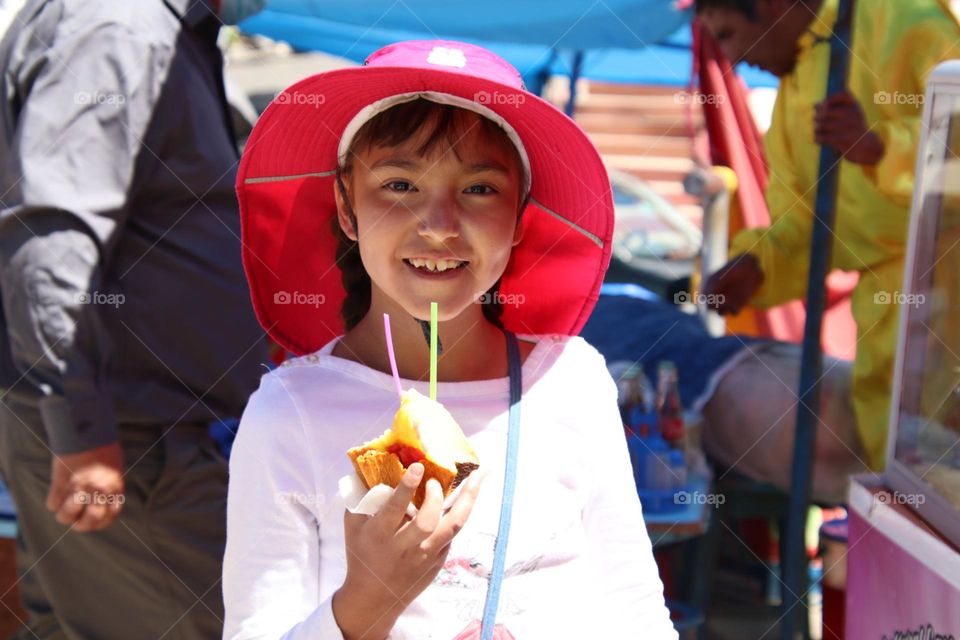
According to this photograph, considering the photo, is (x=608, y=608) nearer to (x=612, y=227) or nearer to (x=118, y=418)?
(x=612, y=227)

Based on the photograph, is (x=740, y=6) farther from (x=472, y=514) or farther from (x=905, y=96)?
(x=472, y=514)

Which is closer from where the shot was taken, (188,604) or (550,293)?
(550,293)

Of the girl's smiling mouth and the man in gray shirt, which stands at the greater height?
the girl's smiling mouth

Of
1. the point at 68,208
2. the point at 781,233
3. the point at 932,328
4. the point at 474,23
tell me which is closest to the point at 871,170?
the point at 781,233

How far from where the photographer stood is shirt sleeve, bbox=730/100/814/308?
3557mm

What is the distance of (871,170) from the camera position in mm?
3025

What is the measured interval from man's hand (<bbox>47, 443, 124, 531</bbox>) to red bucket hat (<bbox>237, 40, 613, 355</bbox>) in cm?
81

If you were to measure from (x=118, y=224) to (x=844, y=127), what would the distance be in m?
1.95

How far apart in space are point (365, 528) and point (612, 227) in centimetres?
64

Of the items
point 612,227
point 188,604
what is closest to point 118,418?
point 188,604

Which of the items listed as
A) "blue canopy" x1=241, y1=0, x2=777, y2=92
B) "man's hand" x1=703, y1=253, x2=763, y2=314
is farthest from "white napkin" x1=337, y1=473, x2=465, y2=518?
"blue canopy" x1=241, y1=0, x2=777, y2=92

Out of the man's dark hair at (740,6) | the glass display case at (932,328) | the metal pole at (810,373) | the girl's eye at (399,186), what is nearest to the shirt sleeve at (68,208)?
the girl's eye at (399,186)

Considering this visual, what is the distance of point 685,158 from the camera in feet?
39.3

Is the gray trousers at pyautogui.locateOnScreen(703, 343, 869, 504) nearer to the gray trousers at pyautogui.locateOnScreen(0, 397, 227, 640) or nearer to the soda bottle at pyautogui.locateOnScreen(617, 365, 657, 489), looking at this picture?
the soda bottle at pyautogui.locateOnScreen(617, 365, 657, 489)
